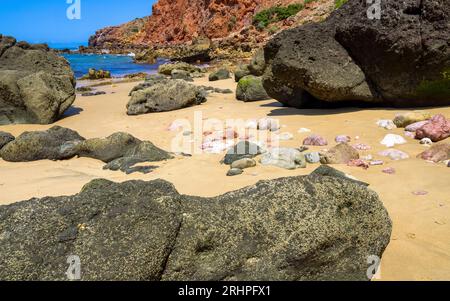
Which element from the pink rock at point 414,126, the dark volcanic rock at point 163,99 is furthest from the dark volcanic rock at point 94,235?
the dark volcanic rock at point 163,99

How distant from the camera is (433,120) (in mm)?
5711

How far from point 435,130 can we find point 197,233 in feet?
14.3

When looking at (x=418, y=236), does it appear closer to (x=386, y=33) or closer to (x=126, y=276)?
(x=126, y=276)

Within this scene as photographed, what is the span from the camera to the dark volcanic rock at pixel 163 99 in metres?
10.2

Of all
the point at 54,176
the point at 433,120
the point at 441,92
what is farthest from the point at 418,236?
the point at 441,92

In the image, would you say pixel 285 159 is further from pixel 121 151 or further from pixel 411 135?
pixel 121 151

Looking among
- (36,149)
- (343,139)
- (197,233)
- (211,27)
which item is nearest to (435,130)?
(343,139)

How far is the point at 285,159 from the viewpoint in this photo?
200 inches

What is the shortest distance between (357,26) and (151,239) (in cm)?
667

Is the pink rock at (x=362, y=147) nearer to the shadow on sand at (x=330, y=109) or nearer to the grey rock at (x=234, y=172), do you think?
the grey rock at (x=234, y=172)

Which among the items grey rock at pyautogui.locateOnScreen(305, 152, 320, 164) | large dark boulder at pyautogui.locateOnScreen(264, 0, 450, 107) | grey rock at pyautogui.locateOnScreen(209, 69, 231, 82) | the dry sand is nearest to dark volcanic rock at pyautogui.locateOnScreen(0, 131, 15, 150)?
the dry sand

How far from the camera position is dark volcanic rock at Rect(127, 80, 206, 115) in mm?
10250

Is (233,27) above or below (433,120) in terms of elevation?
above

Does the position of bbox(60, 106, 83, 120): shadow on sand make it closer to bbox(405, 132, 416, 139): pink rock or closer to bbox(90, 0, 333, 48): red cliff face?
bbox(405, 132, 416, 139): pink rock
